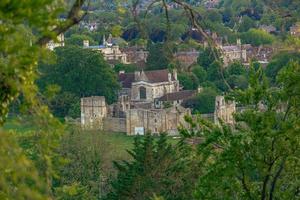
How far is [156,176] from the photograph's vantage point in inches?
623

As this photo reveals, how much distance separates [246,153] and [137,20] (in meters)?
3.91

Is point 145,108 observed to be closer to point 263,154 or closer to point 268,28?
point 268,28

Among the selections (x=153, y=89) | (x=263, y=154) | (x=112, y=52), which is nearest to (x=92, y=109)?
(x=153, y=89)

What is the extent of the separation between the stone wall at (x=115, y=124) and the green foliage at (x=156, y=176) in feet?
69.4

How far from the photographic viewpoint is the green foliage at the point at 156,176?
15234 millimetres

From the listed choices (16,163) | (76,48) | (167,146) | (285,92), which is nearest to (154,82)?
(76,48)

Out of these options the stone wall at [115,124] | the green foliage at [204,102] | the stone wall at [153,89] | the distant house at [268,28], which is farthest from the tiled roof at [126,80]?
the distant house at [268,28]

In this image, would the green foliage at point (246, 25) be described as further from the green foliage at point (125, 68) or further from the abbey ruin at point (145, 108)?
the abbey ruin at point (145, 108)

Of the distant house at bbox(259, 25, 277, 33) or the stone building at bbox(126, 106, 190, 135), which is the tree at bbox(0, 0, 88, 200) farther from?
the distant house at bbox(259, 25, 277, 33)

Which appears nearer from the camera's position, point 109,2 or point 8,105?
point 8,105

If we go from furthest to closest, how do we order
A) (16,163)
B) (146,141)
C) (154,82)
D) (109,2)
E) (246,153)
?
(154,82) → (146,141) → (246,153) → (109,2) → (16,163)

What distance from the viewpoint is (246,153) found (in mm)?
8820

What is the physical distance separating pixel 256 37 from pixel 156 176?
1926 inches

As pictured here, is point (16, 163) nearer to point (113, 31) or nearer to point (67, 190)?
point (67, 190)
